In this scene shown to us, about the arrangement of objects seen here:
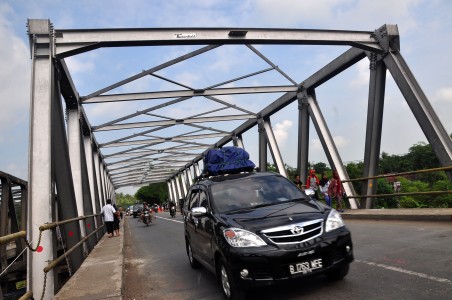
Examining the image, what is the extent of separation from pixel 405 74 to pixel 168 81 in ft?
24.6

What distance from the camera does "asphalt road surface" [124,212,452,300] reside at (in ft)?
14.5

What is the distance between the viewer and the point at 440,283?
4.31 m

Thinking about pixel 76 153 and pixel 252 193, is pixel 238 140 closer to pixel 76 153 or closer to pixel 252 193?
pixel 76 153

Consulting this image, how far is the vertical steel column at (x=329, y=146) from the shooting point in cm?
1413

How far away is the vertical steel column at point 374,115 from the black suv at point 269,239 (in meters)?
7.41

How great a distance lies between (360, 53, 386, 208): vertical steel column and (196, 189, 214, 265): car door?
24.9ft

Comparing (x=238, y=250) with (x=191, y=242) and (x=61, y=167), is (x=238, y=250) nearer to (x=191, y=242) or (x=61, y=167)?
(x=191, y=242)

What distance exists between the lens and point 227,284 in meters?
4.83

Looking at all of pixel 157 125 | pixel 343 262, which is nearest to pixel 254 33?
pixel 343 262

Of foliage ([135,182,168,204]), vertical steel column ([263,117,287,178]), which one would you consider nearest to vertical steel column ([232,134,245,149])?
vertical steel column ([263,117,287,178])

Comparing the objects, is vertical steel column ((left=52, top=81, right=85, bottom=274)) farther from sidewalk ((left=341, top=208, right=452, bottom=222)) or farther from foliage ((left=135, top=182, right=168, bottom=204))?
foliage ((left=135, top=182, right=168, bottom=204))

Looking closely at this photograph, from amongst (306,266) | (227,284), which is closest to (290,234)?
(306,266)

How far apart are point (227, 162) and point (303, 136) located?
30.4 feet

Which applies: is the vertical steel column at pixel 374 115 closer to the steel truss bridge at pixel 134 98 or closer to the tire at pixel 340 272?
the steel truss bridge at pixel 134 98
